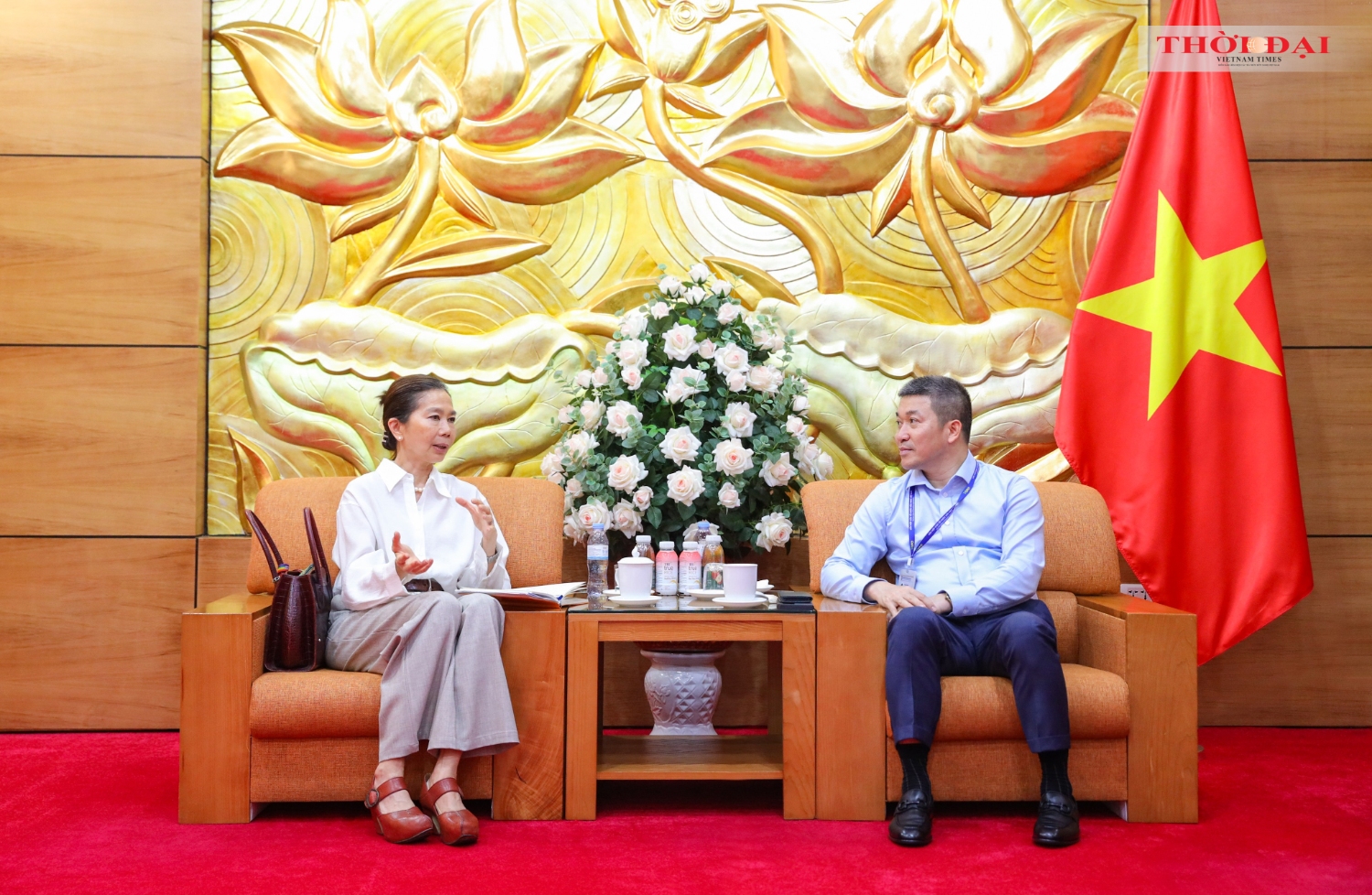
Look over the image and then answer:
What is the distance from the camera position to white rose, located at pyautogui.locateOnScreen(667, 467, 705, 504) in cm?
330

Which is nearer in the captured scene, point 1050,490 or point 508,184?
point 1050,490

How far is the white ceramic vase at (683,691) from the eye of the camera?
10.8 ft

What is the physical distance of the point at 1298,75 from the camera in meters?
4.03

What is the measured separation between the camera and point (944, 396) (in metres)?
3.14

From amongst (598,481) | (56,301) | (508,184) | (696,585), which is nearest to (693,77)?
(508,184)

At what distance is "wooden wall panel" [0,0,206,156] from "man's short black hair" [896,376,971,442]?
2.64 metres

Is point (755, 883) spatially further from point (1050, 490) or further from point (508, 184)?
point (508, 184)

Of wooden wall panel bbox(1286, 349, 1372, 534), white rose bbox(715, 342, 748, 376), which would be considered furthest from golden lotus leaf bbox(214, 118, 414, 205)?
wooden wall panel bbox(1286, 349, 1372, 534)

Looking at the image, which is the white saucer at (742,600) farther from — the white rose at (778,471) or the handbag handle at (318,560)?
the handbag handle at (318,560)

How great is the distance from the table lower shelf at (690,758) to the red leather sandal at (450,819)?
37cm

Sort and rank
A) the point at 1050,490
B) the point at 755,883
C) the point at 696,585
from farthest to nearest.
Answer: the point at 1050,490 < the point at 696,585 < the point at 755,883

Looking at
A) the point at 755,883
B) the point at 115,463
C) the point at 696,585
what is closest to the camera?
the point at 755,883

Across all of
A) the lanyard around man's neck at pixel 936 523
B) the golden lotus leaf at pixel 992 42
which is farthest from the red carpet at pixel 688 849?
the golden lotus leaf at pixel 992 42

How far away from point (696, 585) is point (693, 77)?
6.30ft
